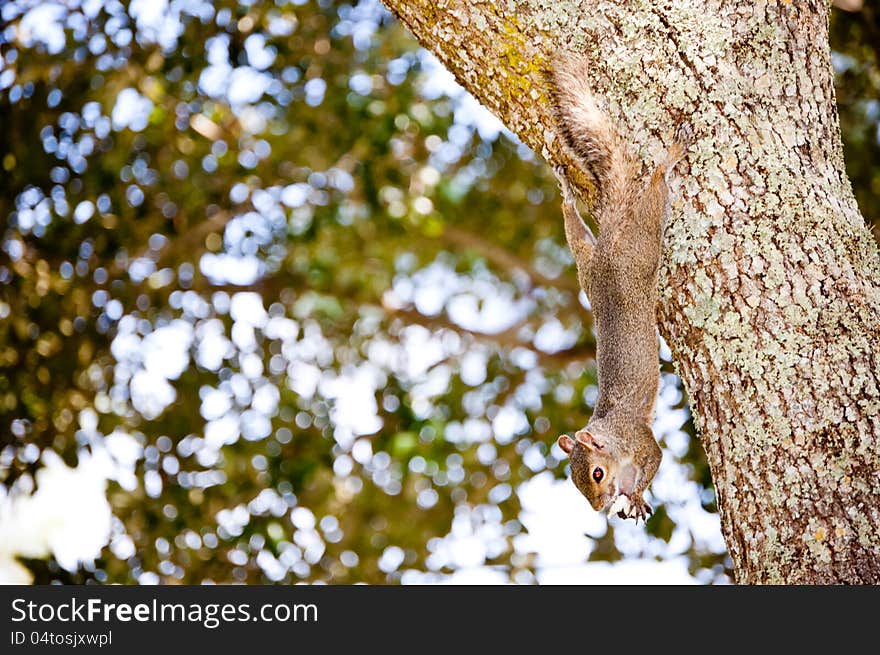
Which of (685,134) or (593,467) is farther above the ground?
(685,134)

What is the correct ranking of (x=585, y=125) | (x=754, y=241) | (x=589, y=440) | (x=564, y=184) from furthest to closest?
(x=589, y=440) → (x=564, y=184) → (x=585, y=125) → (x=754, y=241)

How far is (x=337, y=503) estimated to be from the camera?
16.3ft

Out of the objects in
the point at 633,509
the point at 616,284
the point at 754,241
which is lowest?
the point at 633,509

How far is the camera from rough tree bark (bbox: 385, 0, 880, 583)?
196 centimetres

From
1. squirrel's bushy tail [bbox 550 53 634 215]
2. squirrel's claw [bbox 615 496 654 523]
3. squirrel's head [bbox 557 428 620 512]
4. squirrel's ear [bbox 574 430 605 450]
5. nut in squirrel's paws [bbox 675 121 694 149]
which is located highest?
squirrel's bushy tail [bbox 550 53 634 215]

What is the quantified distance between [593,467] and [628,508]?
168 mm

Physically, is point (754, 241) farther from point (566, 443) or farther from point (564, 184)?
point (566, 443)

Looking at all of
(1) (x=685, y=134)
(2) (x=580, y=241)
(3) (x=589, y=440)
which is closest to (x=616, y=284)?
(2) (x=580, y=241)

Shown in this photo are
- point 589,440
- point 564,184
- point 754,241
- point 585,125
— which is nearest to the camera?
point 754,241

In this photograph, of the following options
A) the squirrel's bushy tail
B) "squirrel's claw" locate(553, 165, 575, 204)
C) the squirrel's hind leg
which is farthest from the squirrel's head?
the squirrel's bushy tail

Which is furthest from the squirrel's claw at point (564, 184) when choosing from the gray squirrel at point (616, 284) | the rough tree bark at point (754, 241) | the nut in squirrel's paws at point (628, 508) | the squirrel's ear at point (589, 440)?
the nut in squirrel's paws at point (628, 508)

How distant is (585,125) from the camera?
2.29 metres

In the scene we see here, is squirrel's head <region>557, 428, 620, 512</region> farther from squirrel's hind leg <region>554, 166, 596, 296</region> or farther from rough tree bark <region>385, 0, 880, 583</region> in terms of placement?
rough tree bark <region>385, 0, 880, 583</region>

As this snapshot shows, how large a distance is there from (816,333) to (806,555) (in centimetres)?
40
